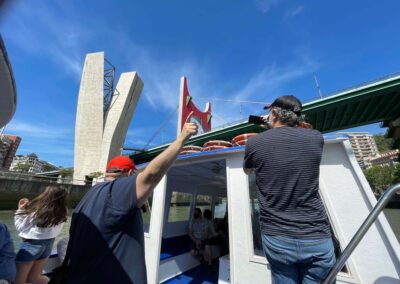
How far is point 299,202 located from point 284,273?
0.36 metres

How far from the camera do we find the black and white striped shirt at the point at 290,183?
1.15 meters

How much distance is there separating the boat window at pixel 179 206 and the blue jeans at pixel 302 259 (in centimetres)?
430

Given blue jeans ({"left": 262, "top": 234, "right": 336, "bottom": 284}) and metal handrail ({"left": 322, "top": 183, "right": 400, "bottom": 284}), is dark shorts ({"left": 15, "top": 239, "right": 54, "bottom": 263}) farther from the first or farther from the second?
metal handrail ({"left": 322, "top": 183, "right": 400, "bottom": 284})

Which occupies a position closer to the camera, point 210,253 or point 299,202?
point 299,202

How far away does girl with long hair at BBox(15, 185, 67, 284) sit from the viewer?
2.36 m

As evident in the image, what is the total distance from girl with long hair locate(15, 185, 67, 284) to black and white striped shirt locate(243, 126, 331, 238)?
2.37 meters

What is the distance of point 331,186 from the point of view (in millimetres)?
2154

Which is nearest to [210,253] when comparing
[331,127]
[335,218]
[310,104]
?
[335,218]

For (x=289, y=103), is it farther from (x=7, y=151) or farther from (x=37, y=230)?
(x=7, y=151)

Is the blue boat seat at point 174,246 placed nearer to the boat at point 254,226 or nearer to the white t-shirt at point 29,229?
the boat at point 254,226

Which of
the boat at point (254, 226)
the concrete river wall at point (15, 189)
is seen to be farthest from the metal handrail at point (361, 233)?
the concrete river wall at point (15, 189)

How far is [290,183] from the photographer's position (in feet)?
3.93

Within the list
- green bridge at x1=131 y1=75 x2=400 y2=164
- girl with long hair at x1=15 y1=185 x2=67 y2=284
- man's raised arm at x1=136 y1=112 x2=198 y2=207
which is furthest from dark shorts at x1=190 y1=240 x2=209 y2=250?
green bridge at x1=131 y1=75 x2=400 y2=164

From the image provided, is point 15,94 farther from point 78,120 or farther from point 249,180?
point 78,120
